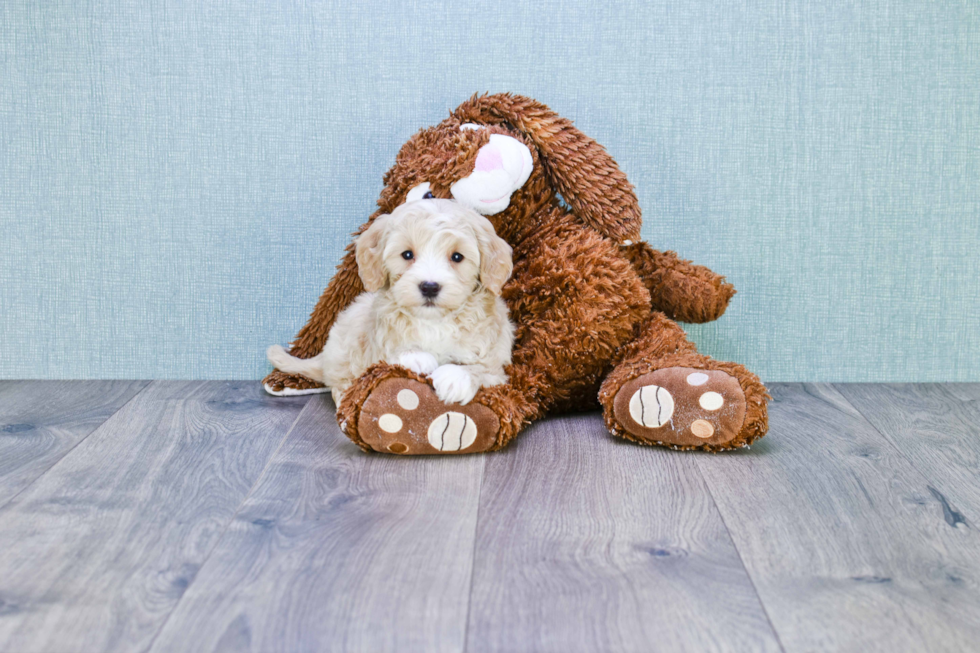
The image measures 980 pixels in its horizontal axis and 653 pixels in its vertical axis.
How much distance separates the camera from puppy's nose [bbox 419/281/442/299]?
1.36 meters

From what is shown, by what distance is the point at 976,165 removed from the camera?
1900 mm

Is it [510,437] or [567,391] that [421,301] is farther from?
[567,391]

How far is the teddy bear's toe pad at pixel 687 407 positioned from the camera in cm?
140

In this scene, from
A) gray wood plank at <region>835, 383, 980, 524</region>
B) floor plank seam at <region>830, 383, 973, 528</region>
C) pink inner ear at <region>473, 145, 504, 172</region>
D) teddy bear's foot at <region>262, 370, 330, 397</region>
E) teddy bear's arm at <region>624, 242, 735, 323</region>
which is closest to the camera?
floor plank seam at <region>830, 383, 973, 528</region>

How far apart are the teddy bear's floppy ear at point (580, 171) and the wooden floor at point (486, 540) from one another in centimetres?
38

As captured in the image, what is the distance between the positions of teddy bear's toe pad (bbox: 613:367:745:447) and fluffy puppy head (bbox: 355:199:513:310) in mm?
302

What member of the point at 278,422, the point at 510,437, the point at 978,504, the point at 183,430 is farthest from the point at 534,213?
the point at 978,504

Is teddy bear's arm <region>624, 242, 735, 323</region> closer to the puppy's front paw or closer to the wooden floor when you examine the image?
the wooden floor

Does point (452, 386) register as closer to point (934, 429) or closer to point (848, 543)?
point (848, 543)

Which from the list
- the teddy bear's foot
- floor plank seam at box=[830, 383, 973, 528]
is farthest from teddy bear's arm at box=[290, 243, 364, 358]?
floor plank seam at box=[830, 383, 973, 528]

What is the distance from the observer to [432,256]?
4.53 ft

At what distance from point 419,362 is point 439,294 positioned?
0.41 feet

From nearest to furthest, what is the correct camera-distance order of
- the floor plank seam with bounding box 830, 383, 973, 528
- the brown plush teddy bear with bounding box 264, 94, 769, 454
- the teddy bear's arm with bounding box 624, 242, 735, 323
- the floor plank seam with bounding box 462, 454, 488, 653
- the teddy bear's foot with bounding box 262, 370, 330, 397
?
the floor plank seam with bounding box 462, 454, 488, 653 < the floor plank seam with bounding box 830, 383, 973, 528 < the brown plush teddy bear with bounding box 264, 94, 769, 454 < the teddy bear's arm with bounding box 624, 242, 735, 323 < the teddy bear's foot with bounding box 262, 370, 330, 397

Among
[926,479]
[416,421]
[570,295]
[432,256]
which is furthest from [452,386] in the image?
[926,479]
